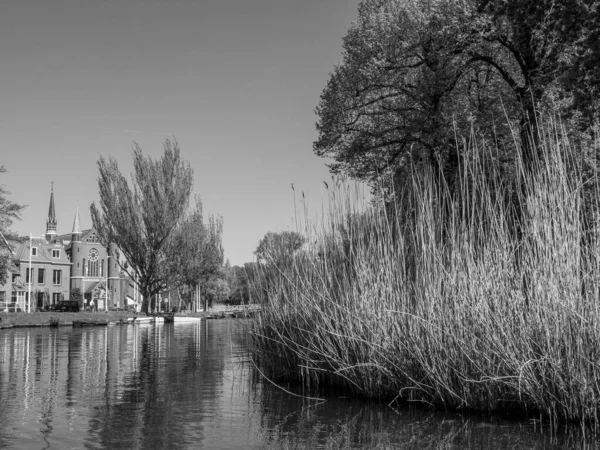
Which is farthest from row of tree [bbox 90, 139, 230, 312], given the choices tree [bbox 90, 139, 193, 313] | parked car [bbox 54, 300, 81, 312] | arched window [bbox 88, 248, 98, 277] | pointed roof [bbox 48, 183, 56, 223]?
pointed roof [bbox 48, 183, 56, 223]

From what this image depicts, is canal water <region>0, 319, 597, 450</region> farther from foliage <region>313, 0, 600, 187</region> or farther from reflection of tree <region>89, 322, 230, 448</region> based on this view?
foliage <region>313, 0, 600, 187</region>

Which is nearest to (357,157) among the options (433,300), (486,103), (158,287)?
(486,103)

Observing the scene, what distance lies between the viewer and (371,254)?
857 centimetres

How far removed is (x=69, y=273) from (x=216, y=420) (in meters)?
64.3

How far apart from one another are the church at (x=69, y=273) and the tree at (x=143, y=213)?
17.3 metres

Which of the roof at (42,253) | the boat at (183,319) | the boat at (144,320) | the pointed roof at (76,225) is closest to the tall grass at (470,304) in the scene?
the boat at (144,320)

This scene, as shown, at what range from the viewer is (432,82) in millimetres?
19000

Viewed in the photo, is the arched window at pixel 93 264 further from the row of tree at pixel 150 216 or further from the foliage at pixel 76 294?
the row of tree at pixel 150 216

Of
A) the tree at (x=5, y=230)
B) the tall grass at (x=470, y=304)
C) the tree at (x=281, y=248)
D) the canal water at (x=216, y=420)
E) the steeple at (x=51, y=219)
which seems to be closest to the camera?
the canal water at (x=216, y=420)

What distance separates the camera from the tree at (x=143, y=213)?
137ft

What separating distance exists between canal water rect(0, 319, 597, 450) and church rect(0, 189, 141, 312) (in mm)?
51020

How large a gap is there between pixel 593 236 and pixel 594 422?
1.92 meters

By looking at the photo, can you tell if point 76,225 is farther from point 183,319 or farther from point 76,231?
point 183,319

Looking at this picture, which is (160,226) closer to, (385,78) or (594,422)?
(385,78)
